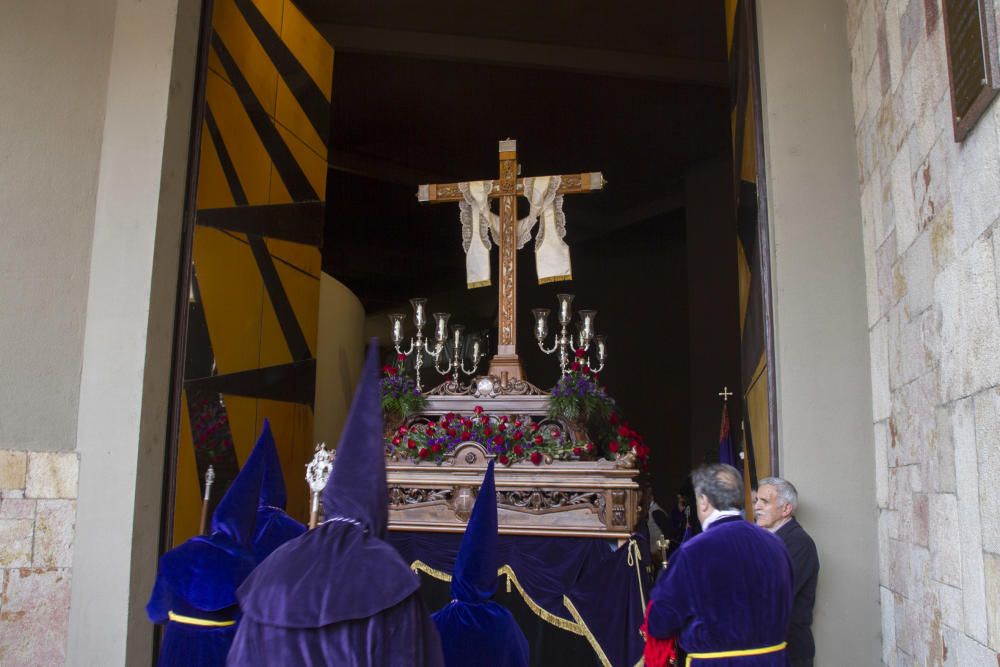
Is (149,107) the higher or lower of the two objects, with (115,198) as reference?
higher

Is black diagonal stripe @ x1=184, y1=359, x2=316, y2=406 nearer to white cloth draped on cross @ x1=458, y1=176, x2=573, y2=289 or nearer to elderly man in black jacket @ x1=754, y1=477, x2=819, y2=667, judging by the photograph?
white cloth draped on cross @ x1=458, y1=176, x2=573, y2=289

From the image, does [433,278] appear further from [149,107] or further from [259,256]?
[149,107]

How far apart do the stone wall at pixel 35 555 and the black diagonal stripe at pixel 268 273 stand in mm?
2176

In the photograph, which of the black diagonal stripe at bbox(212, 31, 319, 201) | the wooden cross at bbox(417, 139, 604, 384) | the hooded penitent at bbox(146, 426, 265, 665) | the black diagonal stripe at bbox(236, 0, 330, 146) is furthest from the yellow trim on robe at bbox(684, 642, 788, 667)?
the black diagonal stripe at bbox(236, 0, 330, 146)

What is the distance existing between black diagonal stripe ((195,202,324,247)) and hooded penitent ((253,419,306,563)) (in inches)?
79.5

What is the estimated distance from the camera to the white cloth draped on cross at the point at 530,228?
6562 millimetres

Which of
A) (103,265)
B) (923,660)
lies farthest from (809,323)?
(103,265)

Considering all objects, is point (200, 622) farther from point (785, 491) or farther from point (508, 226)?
point (508, 226)

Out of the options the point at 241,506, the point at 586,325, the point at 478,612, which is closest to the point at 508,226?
the point at 586,325

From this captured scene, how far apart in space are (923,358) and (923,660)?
1116 mm

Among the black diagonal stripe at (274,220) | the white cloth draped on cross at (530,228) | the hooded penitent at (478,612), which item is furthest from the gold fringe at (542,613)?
the black diagonal stripe at (274,220)

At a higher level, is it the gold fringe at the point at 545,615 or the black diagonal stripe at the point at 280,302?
the black diagonal stripe at the point at 280,302

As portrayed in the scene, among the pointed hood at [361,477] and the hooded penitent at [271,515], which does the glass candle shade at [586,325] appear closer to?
the hooded penitent at [271,515]

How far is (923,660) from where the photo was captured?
3.27m
